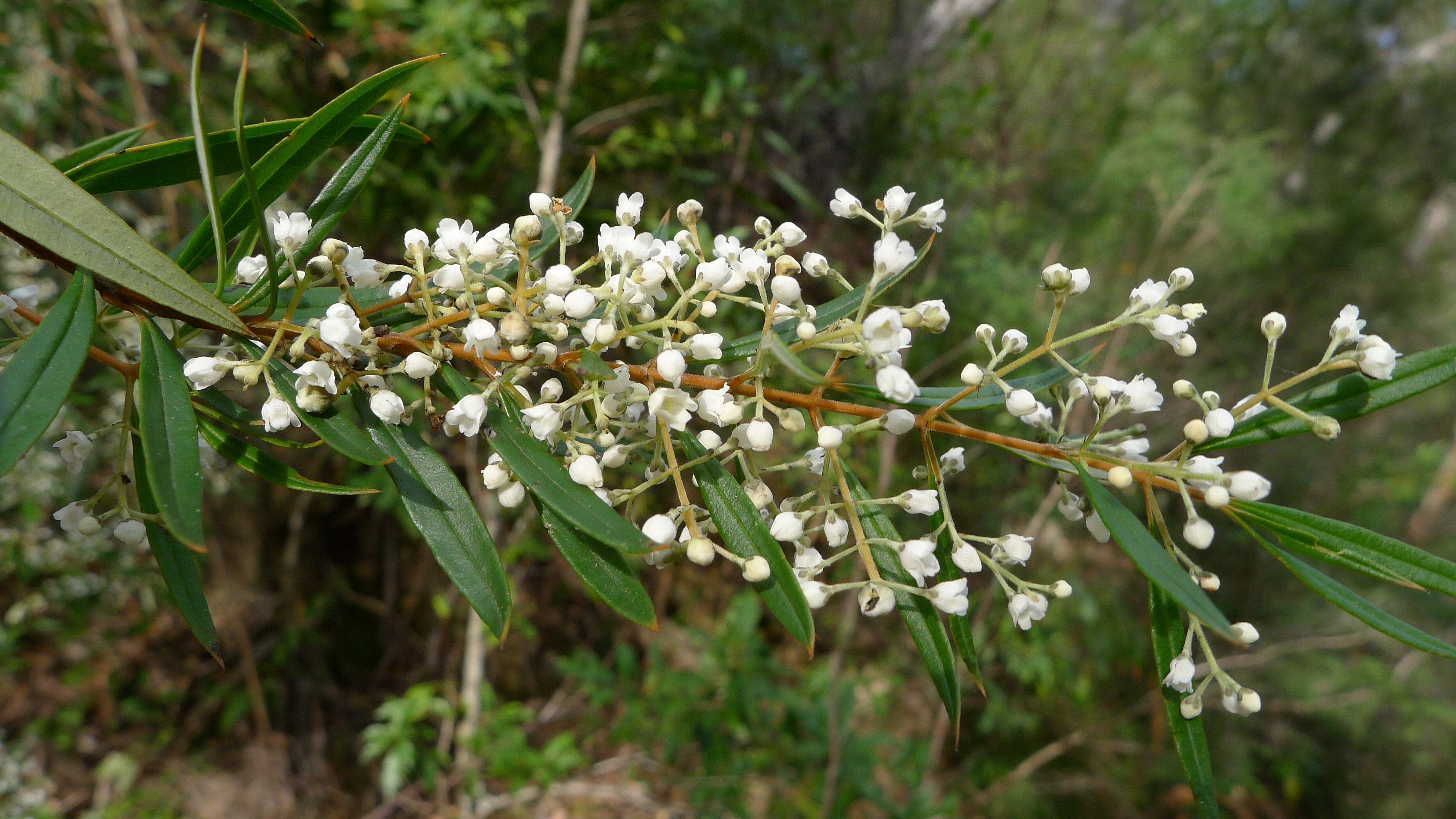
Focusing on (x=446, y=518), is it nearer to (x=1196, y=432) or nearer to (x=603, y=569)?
(x=603, y=569)

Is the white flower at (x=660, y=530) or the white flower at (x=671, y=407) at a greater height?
the white flower at (x=671, y=407)

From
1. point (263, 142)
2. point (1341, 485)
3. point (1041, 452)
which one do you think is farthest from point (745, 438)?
point (1341, 485)

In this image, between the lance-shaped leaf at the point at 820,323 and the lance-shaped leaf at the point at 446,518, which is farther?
the lance-shaped leaf at the point at 820,323

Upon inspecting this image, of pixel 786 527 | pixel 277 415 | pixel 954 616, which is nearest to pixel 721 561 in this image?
pixel 954 616

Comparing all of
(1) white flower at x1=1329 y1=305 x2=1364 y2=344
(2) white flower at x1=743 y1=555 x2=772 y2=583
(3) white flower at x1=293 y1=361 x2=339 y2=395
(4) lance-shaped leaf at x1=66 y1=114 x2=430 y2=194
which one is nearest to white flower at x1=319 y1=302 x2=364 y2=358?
(3) white flower at x1=293 y1=361 x2=339 y2=395

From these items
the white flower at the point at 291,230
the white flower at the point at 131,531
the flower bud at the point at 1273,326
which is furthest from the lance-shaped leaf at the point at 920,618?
the white flower at the point at 131,531

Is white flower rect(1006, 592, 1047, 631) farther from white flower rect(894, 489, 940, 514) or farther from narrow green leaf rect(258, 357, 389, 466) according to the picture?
narrow green leaf rect(258, 357, 389, 466)

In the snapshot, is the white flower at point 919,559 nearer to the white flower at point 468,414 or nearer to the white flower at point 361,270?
the white flower at point 468,414
